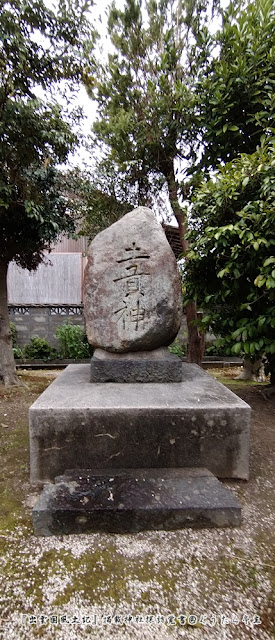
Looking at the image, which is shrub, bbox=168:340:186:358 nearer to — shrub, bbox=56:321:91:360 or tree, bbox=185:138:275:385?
shrub, bbox=56:321:91:360

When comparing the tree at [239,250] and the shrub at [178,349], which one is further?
the shrub at [178,349]

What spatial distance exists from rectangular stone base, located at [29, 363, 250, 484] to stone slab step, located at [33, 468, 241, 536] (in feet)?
0.66

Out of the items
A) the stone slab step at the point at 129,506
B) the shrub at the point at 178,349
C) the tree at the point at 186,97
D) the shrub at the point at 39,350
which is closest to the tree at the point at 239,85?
the tree at the point at 186,97

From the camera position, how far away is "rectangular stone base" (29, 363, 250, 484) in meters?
2.31

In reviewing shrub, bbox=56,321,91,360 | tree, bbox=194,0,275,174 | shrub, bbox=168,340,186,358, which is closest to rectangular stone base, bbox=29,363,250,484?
tree, bbox=194,0,275,174

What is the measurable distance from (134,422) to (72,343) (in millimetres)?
7480

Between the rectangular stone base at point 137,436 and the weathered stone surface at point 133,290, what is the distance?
815 millimetres

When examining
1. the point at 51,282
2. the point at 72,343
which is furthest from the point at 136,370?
the point at 51,282

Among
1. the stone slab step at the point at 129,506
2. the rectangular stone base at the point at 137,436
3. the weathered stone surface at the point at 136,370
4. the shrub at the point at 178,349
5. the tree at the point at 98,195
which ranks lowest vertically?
the shrub at the point at 178,349

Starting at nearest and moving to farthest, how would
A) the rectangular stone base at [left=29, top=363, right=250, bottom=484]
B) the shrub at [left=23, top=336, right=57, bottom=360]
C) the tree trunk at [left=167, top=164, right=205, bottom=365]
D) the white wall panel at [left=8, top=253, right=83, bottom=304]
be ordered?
the rectangular stone base at [left=29, top=363, right=250, bottom=484] → the tree trunk at [left=167, top=164, right=205, bottom=365] → the shrub at [left=23, top=336, right=57, bottom=360] → the white wall panel at [left=8, top=253, right=83, bottom=304]

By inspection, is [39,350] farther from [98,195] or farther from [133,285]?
[133,285]

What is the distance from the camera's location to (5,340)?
18.7 feet

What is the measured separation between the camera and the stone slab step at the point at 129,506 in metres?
1.87

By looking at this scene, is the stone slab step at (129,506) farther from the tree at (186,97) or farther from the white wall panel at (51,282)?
the white wall panel at (51,282)
